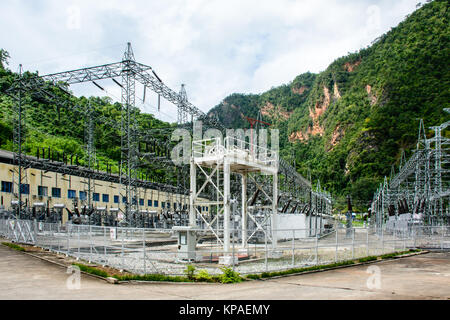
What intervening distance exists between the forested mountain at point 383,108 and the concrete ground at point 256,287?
243ft

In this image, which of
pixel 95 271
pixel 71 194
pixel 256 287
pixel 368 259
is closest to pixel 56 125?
pixel 71 194

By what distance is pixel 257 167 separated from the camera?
20.5 meters

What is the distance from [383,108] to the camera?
114688mm

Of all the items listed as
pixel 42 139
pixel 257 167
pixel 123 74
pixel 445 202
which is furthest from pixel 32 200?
pixel 445 202

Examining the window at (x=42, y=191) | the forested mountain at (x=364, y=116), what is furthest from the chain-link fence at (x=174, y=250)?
the forested mountain at (x=364, y=116)

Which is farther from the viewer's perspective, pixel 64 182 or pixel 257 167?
pixel 64 182

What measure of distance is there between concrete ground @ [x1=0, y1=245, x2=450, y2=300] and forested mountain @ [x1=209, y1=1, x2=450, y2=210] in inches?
2912

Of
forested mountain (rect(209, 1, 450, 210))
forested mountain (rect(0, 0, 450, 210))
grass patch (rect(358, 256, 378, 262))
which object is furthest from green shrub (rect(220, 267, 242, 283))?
forested mountain (rect(209, 1, 450, 210))

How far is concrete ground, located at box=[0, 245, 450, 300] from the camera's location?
31.6ft

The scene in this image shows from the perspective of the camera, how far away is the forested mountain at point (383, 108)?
333ft

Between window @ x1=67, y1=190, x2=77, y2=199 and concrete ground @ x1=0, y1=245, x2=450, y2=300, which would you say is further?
window @ x1=67, y1=190, x2=77, y2=199

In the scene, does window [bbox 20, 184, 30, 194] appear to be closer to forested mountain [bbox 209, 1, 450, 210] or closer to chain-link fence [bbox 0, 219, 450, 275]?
chain-link fence [bbox 0, 219, 450, 275]

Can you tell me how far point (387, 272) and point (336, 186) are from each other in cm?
11097

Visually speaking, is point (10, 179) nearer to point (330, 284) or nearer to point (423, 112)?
point (330, 284)
